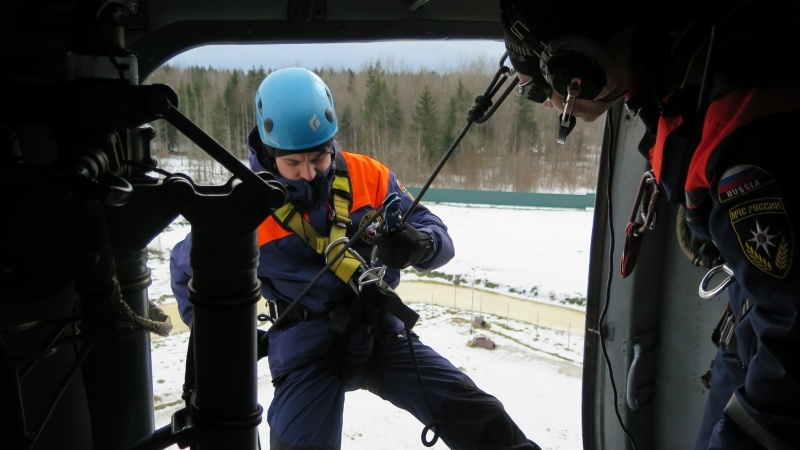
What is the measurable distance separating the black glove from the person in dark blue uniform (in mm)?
730

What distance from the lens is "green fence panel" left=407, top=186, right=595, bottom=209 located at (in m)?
3.77

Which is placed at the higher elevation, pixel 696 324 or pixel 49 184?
pixel 49 184

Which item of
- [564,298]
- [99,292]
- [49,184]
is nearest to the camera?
[49,184]

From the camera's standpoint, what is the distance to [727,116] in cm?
82

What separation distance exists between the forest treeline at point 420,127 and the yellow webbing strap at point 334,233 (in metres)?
0.35

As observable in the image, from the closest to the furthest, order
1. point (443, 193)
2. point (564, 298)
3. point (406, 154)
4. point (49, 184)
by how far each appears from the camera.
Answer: point (49, 184), point (406, 154), point (443, 193), point (564, 298)

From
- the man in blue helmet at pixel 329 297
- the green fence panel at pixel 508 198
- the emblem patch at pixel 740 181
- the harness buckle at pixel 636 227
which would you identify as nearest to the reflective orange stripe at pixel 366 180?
the man in blue helmet at pixel 329 297

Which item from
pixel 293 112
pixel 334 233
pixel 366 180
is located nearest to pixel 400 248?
pixel 334 233

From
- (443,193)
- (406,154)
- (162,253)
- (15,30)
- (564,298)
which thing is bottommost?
(564,298)

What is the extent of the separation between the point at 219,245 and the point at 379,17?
3.17 ft

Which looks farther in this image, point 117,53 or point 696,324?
point 696,324

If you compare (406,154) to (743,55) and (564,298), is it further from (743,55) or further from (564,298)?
(564,298)

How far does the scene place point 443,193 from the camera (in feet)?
12.4

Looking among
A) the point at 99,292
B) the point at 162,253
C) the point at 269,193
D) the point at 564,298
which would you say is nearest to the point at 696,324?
the point at 269,193
